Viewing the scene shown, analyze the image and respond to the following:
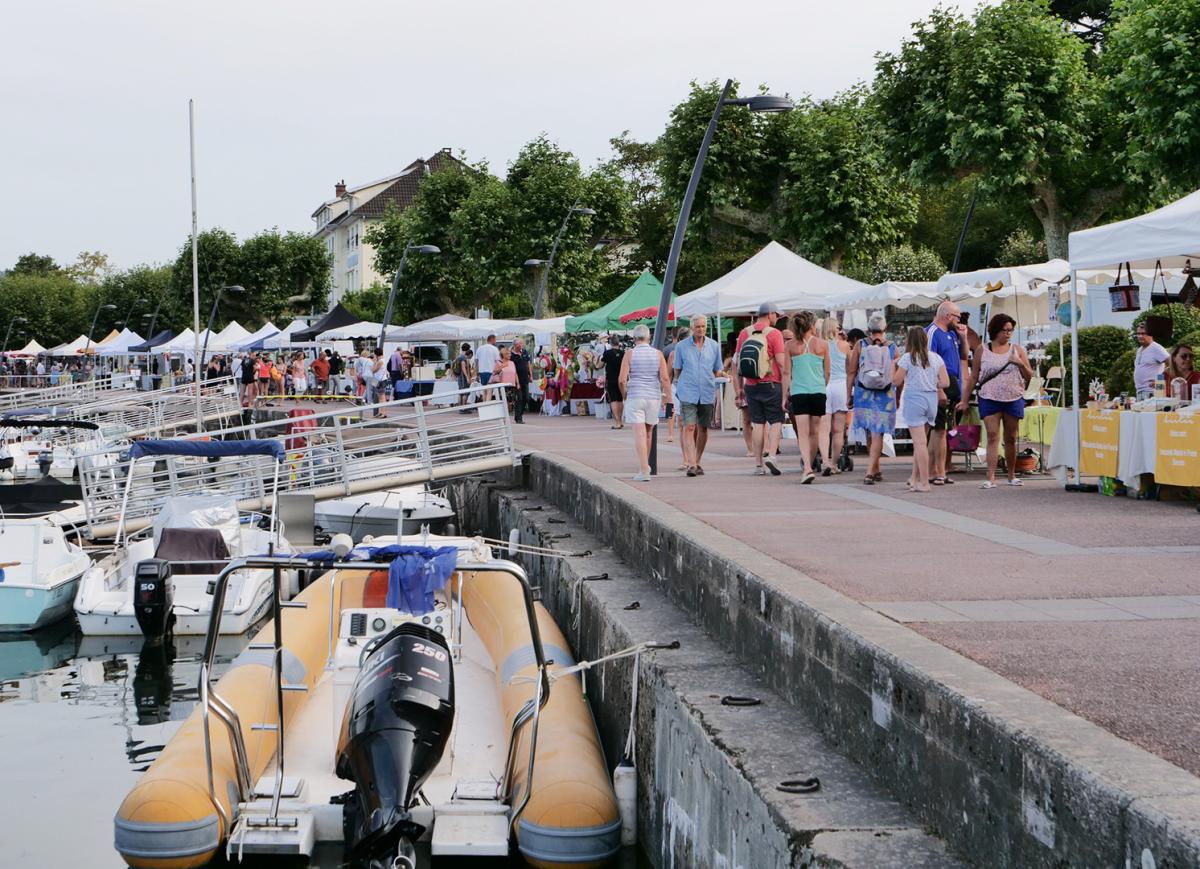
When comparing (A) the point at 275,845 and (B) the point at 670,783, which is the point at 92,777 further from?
(B) the point at 670,783

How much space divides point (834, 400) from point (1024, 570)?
7.41 m

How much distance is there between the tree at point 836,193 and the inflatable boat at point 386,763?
3415 centimetres

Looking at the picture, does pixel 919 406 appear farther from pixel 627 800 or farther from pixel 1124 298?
pixel 627 800

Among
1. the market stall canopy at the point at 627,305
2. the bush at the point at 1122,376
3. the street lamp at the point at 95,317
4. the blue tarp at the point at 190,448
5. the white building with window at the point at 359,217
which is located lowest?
the blue tarp at the point at 190,448

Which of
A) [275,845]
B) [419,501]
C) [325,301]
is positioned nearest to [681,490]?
[275,845]

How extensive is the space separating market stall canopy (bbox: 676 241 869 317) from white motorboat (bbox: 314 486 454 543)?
225 inches

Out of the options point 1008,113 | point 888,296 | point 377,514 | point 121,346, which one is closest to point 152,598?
point 377,514

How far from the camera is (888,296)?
68.5ft

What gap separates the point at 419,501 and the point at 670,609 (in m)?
13.2

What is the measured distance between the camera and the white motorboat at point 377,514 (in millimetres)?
21062

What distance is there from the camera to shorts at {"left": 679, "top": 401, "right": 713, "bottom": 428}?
15258 mm

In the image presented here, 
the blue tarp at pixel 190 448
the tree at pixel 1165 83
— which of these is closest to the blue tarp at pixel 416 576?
the blue tarp at pixel 190 448

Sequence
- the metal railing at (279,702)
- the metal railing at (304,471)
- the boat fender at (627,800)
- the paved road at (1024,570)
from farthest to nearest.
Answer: the metal railing at (304,471), the boat fender at (627,800), the metal railing at (279,702), the paved road at (1024,570)

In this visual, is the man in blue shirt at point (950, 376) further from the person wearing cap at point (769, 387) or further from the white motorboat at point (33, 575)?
the white motorboat at point (33, 575)
